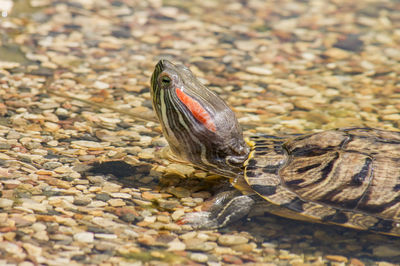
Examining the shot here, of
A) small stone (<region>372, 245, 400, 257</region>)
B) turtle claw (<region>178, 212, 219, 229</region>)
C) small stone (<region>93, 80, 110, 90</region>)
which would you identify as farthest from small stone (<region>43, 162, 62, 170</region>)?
small stone (<region>372, 245, 400, 257</region>)

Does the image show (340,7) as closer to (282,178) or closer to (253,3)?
(253,3)

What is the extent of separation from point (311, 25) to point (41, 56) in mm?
4164

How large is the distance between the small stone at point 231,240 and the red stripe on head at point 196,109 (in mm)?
1006

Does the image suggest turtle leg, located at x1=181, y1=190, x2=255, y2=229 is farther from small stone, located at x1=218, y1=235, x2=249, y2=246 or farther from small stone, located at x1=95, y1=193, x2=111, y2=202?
small stone, located at x1=95, y1=193, x2=111, y2=202

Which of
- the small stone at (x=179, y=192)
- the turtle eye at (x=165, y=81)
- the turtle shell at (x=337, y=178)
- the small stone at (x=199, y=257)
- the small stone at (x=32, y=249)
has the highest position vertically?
the turtle eye at (x=165, y=81)

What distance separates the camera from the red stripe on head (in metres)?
4.58

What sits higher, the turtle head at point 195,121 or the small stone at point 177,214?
the turtle head at point 195,121

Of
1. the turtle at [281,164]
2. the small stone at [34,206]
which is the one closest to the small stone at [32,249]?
the small stone at [34,206]

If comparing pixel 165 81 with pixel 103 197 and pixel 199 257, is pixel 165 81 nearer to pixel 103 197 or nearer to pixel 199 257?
pixel 103 197

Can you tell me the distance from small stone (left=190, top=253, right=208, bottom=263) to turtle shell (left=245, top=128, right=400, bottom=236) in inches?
30.9

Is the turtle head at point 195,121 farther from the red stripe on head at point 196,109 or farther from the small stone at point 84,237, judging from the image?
the small stone at point 84,237

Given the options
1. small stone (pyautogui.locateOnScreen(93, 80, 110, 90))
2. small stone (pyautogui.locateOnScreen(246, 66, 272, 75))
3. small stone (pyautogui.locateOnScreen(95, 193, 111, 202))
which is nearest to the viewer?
small stone (pyautogui.locateOnScreen(95, 193, 111, 202))

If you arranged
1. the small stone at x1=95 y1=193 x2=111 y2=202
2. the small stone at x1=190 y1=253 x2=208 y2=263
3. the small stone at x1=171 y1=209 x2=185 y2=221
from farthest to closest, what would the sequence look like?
the small stone at x1=95 y1=193 x2=111 y2=202
the small stone at x1=171 y1=209 x2=185 y2=221
the small stone at x1=190 y1=253 x2=208 y2=263

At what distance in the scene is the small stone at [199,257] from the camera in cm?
374
